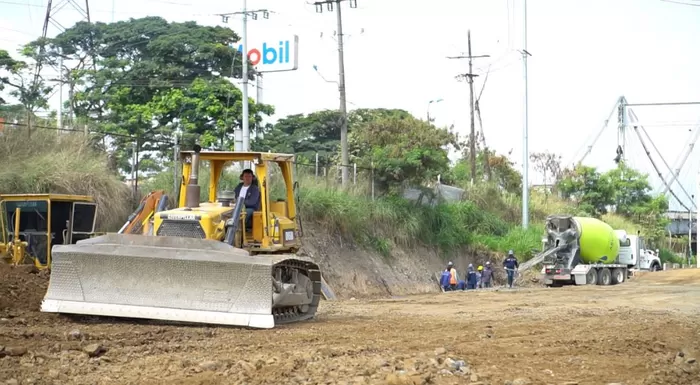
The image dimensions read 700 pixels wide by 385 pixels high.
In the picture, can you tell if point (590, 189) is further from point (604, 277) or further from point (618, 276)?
point (604, 277)

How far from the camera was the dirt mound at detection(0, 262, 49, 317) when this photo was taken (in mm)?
13945

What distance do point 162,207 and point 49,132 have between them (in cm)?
1297

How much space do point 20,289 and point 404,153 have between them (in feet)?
74.0

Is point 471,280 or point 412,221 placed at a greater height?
point 412,221

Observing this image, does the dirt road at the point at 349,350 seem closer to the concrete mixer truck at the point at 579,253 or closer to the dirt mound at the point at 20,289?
the dirt mound at the point at 20,289

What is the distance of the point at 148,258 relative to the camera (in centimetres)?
1238

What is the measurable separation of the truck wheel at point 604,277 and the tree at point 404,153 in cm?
750

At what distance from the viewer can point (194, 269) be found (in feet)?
40.2

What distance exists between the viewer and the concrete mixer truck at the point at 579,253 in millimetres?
36594

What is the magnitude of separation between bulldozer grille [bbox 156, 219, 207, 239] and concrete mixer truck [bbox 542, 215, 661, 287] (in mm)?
25692

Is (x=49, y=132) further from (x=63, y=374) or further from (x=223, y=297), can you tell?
(x=63, y=374)

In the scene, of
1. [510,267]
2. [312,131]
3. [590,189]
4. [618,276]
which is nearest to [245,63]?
[510,267]

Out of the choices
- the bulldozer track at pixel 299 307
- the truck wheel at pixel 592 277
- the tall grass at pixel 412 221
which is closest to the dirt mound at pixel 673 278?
the truck wheel at pixel 592 277

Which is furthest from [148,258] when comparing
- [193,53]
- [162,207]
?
[193,53]
